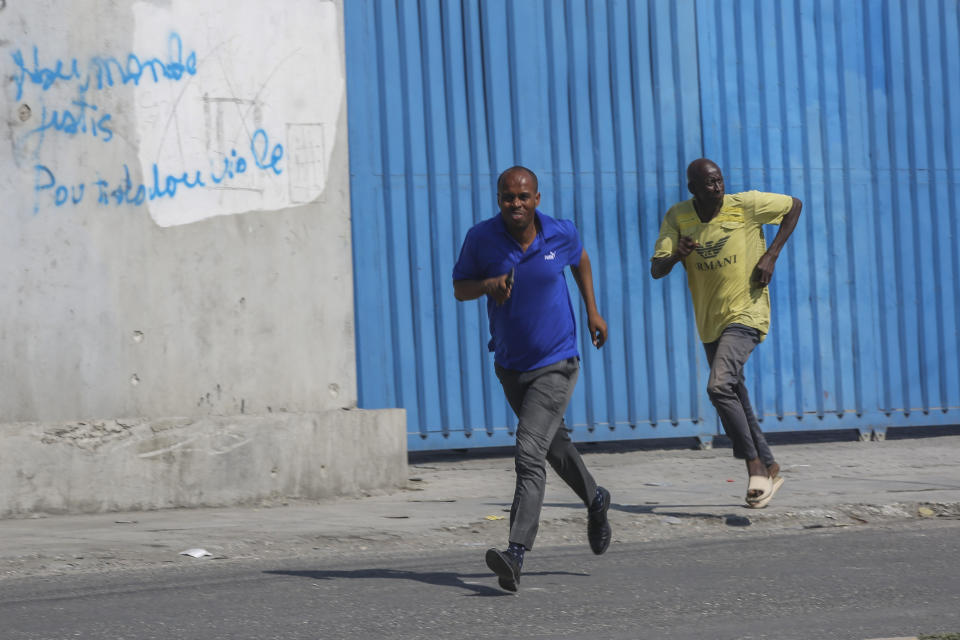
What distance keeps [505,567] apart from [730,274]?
270 centimetres

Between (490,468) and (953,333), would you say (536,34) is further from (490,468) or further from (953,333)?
(953,333)

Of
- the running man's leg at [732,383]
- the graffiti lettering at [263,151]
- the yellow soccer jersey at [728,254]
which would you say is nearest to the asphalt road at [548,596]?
the running man's leg at [732,383]

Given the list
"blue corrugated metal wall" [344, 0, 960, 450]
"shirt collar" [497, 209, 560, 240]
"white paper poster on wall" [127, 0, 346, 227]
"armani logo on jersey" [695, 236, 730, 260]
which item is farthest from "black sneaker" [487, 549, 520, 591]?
"blue corrugated metal wall" [344, 0, 960, 450]

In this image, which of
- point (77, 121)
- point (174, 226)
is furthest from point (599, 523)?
point (77, 121)

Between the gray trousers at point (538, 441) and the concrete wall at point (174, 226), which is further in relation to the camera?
the concrete wall at point (174, 226)

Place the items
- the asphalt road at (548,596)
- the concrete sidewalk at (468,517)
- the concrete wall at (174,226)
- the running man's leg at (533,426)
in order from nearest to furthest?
1. the asphalt road at (548,596)
2. the running man's leg at (533,426)
3. the concrete sidewalk at (468,517)
4. the concrete wall at (174,226)

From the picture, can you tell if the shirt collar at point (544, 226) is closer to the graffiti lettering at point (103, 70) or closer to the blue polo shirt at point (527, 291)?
the blue polo shirt at point (527, 291)

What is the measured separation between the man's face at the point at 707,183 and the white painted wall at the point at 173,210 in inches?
95.9

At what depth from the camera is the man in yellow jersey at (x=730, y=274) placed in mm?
7031

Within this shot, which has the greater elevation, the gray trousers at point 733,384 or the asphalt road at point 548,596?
the gray trousers at point 733,384

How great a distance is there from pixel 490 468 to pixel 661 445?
1605mm

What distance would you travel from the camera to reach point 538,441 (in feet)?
17.7

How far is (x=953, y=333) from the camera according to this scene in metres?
10.7

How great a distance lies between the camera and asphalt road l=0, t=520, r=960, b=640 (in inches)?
178
